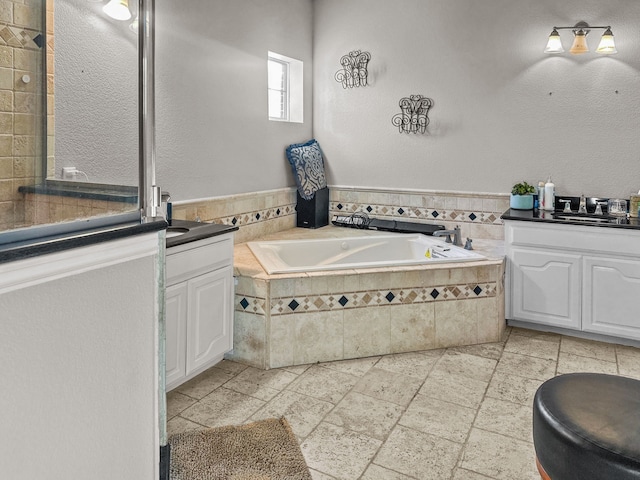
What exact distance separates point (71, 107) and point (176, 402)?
5.80 ft

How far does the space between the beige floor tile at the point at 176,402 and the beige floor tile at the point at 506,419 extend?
4.73 ft

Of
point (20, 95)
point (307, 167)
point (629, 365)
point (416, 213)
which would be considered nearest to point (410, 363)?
point (629, 365)

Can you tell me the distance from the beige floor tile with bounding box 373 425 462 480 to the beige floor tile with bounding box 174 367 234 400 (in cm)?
104

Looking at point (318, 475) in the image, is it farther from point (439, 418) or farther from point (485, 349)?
point (485, 349)

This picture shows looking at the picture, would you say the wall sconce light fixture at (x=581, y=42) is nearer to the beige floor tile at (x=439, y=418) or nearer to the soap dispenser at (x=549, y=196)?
the soap dispenser at (x=549, y=196)

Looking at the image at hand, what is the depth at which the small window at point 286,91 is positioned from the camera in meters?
4.68

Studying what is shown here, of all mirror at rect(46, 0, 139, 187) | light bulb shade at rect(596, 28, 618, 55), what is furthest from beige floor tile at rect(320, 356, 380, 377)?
light bulb shade at rect(596, 28, 618, 55)

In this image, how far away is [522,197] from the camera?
3943 millimetres

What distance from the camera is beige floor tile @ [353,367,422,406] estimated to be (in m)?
2.73

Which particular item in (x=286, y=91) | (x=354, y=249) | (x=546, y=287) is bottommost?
(x=546, y=287)

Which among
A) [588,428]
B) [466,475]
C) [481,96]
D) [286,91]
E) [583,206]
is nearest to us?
[588,428]

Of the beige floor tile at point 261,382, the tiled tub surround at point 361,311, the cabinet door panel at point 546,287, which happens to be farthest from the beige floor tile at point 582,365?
the beige floor tile at point 261,382

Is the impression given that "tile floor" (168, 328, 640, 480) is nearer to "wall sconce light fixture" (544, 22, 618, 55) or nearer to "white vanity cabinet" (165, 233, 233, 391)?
"white vanity cabinet" (165, 233, 233, 391)

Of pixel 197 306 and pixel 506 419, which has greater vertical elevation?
pixel 197 306
